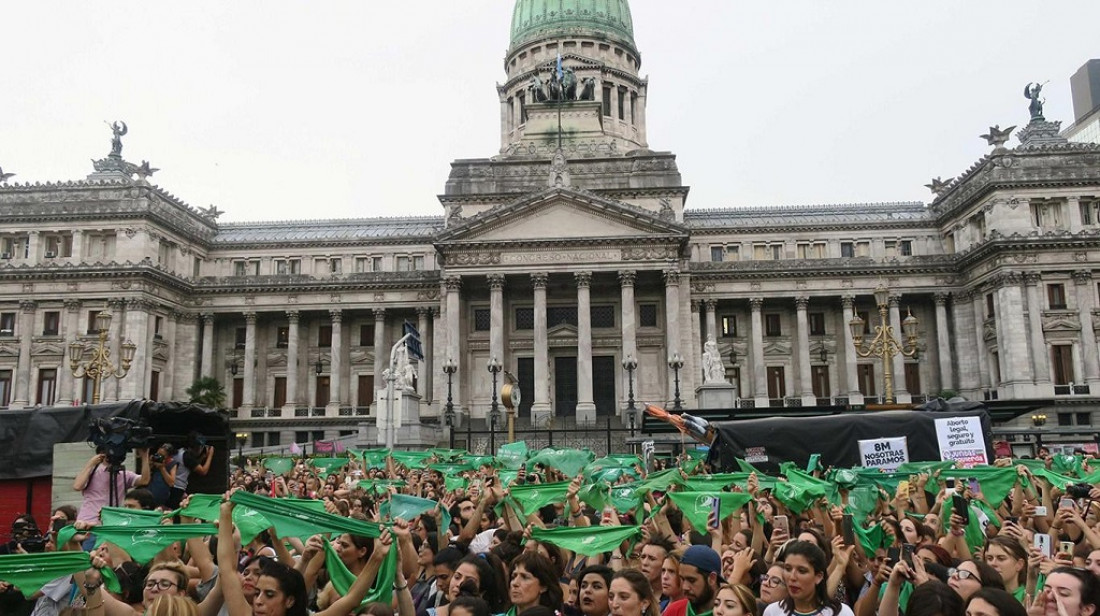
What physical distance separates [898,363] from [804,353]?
637 centimetres

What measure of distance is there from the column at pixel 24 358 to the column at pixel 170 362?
26.7 feet

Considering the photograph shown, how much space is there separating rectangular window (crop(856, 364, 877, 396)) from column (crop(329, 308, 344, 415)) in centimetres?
3678

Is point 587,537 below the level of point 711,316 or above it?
below

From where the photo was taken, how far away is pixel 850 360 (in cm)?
6006

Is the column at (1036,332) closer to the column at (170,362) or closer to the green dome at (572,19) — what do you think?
the green dome at (572,19)

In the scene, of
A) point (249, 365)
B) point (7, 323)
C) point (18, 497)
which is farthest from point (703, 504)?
point (7, 323)

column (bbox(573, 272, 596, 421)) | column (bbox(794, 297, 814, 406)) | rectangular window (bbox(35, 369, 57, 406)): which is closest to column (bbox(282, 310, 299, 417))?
rectangular window (bbox(35, 369, 57, 406))

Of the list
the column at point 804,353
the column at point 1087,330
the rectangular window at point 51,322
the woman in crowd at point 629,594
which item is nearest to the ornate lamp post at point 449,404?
the column at point 804,353

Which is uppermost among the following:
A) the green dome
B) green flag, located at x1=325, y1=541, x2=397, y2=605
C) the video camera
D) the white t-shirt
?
the green dome

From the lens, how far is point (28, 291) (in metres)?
59.5

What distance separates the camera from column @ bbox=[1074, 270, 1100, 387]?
53750mm

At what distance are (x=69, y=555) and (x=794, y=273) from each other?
58610 mm

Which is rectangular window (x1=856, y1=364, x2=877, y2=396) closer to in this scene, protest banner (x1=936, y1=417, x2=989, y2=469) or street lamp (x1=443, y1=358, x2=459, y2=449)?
street lamp (x1=443, y1=358, x2=459, y2=449)

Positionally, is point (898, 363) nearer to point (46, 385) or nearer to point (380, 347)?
point (380, 347)
